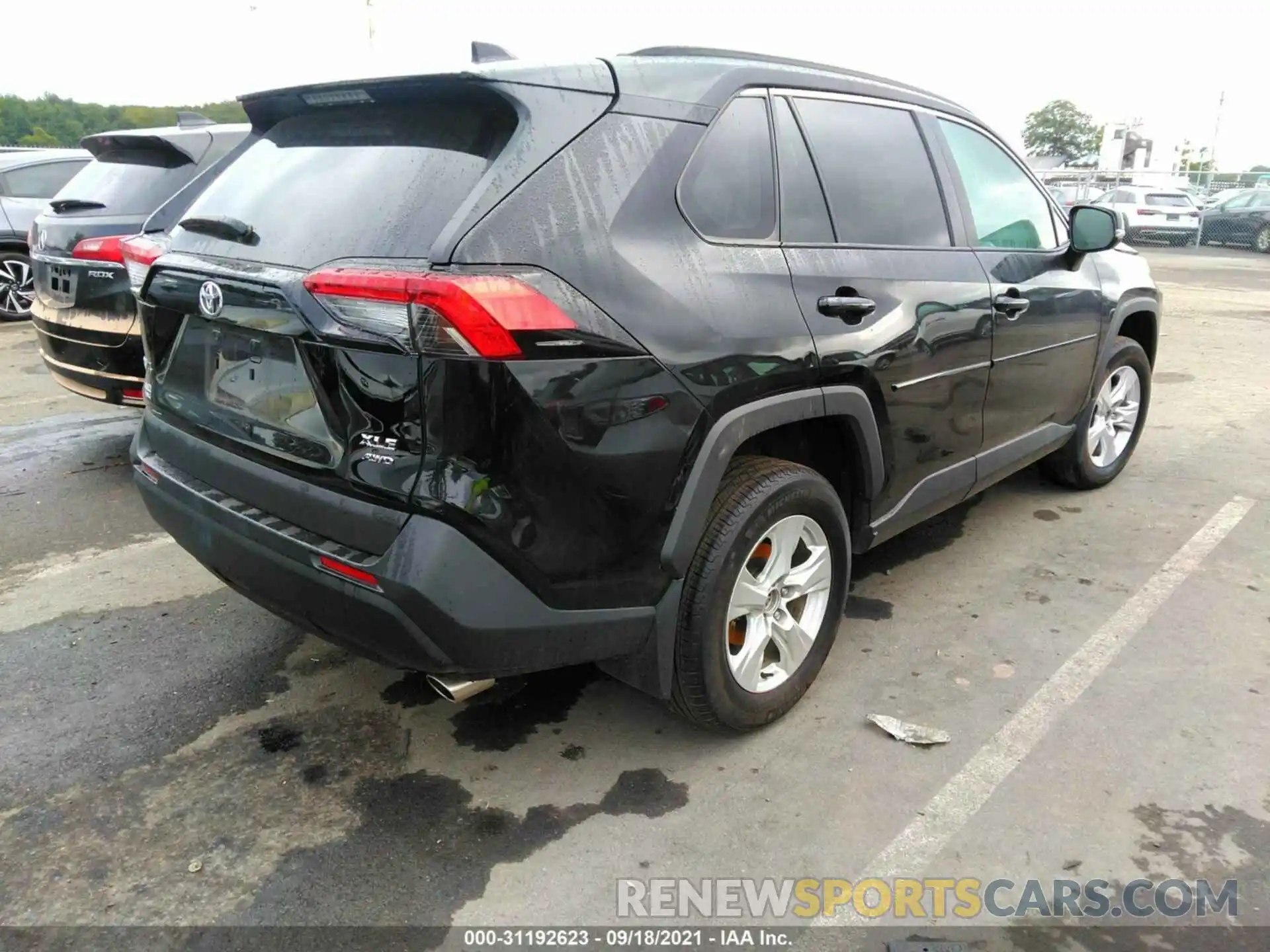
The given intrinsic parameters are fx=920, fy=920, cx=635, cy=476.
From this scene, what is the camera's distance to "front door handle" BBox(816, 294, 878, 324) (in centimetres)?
263

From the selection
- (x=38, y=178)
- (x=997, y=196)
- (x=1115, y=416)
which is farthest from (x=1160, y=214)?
(x=38, y=178)

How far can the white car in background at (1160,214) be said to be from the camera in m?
21.7

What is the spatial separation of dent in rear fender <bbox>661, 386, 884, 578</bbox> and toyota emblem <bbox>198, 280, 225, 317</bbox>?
1253 millimetres

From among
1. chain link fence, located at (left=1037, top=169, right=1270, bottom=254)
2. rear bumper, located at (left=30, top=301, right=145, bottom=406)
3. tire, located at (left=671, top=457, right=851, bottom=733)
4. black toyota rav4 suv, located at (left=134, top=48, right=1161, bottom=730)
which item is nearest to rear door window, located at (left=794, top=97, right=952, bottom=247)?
black toyota rav4 suv, located at (left=134, top=48, right=1161, bottom=730)

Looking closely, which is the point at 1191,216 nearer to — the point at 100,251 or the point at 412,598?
the point at 100,251

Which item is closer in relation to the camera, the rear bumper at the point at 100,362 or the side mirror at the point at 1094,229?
the side mirror at the point at 1094,229

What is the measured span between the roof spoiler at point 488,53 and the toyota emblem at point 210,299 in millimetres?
860

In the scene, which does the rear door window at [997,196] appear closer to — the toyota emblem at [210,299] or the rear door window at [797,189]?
the rear door window at [797,189]

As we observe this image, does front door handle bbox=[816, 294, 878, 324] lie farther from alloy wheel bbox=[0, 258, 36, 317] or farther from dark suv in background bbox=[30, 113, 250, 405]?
alloy wheel bbox=[0, 258, 36, 317]

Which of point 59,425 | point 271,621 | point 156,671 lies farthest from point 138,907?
point 59,425

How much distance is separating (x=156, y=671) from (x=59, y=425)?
12.5 feet

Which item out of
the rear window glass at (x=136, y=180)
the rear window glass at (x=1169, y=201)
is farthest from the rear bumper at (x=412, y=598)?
the rear window glass at (x=1169, y=201)

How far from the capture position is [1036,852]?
2277mm

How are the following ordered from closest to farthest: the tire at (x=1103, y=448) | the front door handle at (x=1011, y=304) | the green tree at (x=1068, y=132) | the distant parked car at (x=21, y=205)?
the front door handle at (x=1011, y=304) < the tire at (x=1103, y=448) < the distant parked car at (x=21, y=205) < the green tree at (x=1068, y=132)
